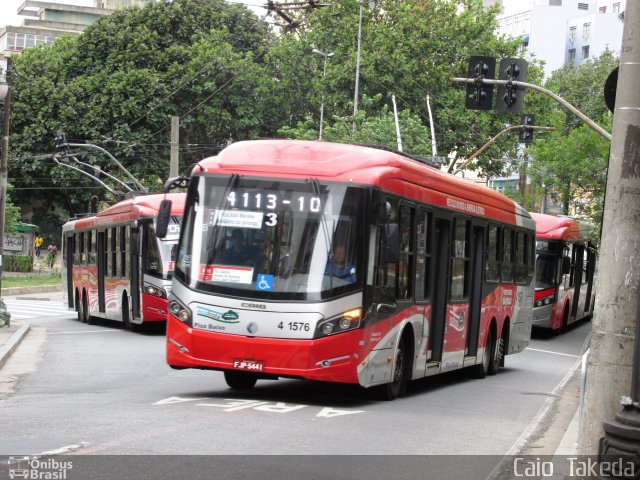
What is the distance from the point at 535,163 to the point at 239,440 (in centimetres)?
3944

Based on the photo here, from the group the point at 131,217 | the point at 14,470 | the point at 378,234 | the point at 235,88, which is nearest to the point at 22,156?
the point at 235,88

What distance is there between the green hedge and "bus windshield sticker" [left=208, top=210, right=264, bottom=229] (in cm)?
5356

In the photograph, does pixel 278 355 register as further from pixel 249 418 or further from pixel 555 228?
pixel 555 228

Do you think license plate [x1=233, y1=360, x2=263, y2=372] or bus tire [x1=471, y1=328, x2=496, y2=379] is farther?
bus tire [x1=471, y1=328, x2=496, y2=379]

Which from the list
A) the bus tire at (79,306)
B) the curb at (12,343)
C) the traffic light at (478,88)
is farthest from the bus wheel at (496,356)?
the bus tire at (79,306)

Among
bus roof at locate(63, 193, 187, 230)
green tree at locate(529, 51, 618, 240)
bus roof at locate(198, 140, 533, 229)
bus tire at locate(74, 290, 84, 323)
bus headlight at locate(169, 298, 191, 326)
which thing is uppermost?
green tree at locate(529, 51, 618, 240)

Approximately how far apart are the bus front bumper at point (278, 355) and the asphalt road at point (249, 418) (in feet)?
1.24

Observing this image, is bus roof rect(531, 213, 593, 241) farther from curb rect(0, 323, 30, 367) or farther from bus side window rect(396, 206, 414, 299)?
bus side window rect(396, 206, 414, 299)

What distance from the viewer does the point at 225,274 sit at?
13.5m

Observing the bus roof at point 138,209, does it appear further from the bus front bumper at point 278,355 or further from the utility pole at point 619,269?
the utility pole at point 619,269

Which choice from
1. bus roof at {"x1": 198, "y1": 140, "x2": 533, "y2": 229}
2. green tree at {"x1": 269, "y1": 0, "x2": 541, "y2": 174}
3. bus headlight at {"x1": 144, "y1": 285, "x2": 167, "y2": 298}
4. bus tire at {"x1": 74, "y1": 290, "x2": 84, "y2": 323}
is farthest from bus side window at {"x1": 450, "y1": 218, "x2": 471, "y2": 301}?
green tree at {"x1": 269, "y1": 0, "x2": 541, "y2": 174}

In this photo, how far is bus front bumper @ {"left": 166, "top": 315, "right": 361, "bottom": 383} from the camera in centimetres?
1318

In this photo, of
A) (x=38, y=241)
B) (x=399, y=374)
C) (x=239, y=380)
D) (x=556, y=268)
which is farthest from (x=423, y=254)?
(x=38, y=241)

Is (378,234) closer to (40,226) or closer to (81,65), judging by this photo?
(81,65)
